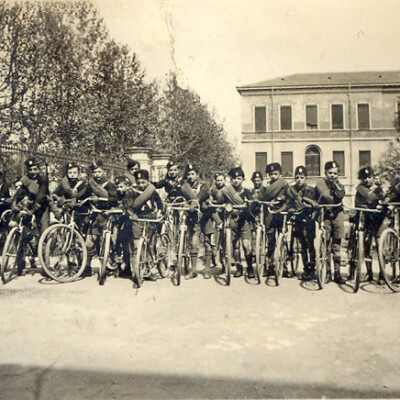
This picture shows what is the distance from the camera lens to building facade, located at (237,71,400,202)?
26297mm

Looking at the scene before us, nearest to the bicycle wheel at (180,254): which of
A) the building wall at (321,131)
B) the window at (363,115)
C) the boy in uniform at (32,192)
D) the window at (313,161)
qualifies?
the boy in uniform at (32,192)

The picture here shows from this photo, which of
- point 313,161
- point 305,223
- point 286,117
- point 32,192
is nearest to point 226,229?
point 305,223

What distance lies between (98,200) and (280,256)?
2762 mm

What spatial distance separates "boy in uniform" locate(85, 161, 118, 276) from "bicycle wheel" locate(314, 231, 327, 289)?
2979 millimetres

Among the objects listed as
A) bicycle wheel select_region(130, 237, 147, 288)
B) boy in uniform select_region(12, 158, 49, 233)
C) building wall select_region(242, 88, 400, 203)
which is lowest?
bicycle wheel select_region(130, 237, 147, 288)

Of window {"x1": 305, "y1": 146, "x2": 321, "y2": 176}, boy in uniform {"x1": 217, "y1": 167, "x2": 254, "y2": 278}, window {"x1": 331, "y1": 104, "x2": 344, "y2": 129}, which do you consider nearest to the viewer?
boy in uniform {"x1": 217, "y1": 167, "x2": 254, "y2": 278}

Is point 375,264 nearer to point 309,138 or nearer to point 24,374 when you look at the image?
point 24,374

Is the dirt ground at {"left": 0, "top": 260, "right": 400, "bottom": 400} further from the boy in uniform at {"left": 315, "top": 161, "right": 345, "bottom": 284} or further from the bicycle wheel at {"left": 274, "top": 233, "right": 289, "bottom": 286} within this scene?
the boy in uniform at {"left": 315, "top": 161, "right": 345, "bottom": 284}

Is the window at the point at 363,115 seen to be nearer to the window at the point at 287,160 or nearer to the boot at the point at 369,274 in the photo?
the window at the point at 287,160

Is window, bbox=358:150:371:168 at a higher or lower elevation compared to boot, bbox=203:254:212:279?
higher

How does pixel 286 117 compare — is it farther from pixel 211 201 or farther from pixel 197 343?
pixel 197 343


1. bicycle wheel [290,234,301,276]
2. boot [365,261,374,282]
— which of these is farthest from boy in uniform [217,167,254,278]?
boot [365,261,374,282]

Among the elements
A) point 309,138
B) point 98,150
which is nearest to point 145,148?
point 98,150

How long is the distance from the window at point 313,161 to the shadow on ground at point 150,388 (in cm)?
2845
